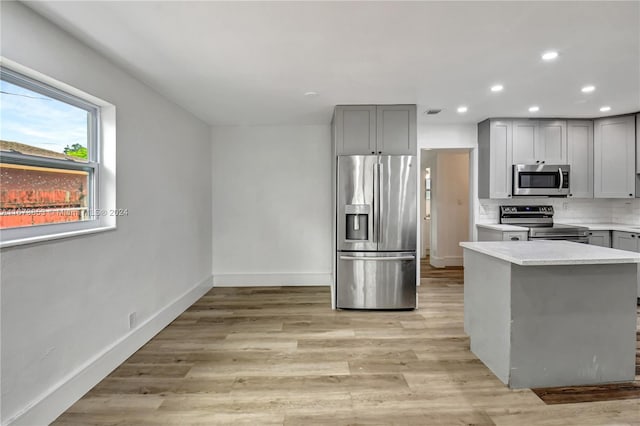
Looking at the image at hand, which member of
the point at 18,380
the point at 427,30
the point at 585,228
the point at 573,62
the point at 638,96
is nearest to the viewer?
the point at 18,380

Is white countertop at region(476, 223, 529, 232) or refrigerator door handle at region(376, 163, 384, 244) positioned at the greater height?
refrigerator door handle at region(376, 163, 384, 244)

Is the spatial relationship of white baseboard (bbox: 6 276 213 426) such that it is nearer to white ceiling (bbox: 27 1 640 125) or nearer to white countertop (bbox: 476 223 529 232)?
→ white ceiling (bbox: 27 1 640 125)

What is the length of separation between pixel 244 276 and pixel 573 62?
4.60 metres

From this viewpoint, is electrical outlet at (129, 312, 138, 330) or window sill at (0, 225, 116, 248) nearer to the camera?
window sill at (0, 225, 116, 248)

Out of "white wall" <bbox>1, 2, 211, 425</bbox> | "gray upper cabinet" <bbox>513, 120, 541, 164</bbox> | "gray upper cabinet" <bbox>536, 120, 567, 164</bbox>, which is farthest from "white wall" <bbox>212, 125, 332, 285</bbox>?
"gray upper cabinet" <bbox>536, 120, 567, 164</bbox>

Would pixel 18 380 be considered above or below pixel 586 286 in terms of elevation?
below

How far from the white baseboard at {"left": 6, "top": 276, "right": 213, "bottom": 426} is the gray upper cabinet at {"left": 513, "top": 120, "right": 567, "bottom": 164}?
16.4 feet

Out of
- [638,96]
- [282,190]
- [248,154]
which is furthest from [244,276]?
[638,96]

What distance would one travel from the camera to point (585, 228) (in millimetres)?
4363

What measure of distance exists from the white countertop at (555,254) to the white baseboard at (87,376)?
9.75 feet

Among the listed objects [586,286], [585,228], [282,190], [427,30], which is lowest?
[586,286]

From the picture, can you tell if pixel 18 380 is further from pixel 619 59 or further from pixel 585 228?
pixel 585 228

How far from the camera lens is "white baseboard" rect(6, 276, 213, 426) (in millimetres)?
1884

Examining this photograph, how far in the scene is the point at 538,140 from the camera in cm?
468
